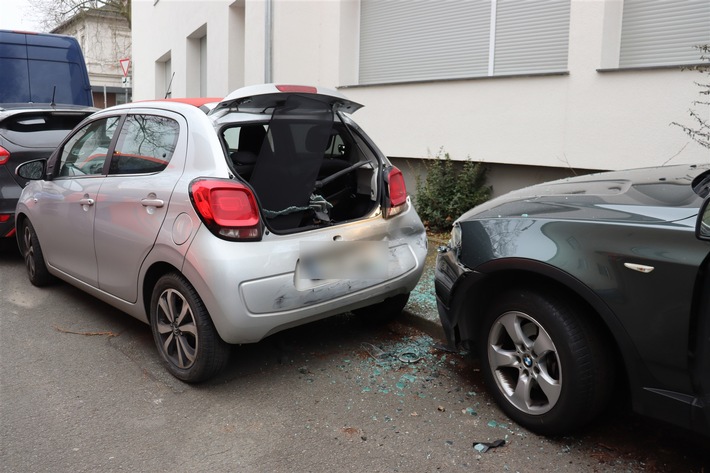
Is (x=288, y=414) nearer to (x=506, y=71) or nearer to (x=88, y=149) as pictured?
(x=88, y=149)

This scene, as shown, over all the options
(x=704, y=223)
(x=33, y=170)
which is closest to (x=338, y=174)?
(x=704, y=223)

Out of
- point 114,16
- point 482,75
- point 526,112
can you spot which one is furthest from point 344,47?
point 114,16

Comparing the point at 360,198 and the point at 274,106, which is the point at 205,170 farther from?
the point at 360,198

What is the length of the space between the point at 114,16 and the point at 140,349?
133 feet

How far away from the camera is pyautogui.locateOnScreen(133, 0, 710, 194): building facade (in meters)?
6.47

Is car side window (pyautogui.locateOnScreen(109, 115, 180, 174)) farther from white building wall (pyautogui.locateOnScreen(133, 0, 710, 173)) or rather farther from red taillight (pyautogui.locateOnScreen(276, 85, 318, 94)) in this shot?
white building wall (pyautogui.locateOnScreen(133, 0, 710, 173))

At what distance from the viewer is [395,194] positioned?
4.30 metres

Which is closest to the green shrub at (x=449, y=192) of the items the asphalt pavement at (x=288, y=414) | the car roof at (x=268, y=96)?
the asphalt pavement at (x=288, y=414)

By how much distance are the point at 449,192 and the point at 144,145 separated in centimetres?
Result: 461

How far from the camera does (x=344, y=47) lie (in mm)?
10289

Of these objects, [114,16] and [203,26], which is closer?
[203,26]

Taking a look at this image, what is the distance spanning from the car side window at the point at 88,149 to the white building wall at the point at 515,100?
15.5ft

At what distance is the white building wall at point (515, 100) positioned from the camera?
6355mm

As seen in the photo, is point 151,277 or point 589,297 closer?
point 589,297
